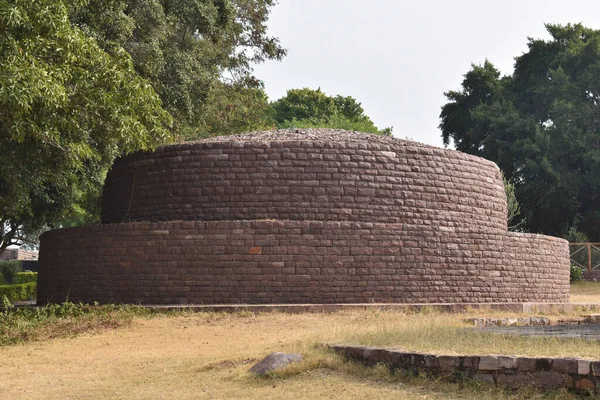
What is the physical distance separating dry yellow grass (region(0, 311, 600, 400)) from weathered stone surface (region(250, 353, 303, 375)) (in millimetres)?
113

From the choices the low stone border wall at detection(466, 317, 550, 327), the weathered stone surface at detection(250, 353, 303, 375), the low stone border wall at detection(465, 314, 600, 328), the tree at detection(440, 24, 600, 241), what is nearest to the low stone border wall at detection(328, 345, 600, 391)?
the weathered stone surface at detection(250, 353, 303, 375)

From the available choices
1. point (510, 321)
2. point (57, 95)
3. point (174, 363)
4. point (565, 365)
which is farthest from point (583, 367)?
point (57, 95)

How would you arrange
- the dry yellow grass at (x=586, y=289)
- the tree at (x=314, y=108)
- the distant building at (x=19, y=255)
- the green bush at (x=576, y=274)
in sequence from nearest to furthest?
the dry yellow grass at (x=586, y=289) < the green bush at (x=576, y=274) < the tree at (x=314, y=108) < the distant building at (x=19, y=255)

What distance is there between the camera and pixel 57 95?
1193 cm

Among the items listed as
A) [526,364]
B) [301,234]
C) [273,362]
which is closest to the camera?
[526,364]

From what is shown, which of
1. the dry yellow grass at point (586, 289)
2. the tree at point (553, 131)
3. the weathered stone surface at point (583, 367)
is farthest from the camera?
the tree at point (553, 131)

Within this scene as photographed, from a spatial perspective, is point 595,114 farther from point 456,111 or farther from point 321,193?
point 321,193

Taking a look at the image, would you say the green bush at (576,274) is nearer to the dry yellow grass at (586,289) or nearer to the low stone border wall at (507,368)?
the dry yellow grass at (586,289)

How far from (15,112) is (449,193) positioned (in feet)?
27.5

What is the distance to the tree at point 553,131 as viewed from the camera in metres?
35.8

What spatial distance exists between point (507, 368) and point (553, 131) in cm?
3131

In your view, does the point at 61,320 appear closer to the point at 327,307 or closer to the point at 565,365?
the point at 327,307

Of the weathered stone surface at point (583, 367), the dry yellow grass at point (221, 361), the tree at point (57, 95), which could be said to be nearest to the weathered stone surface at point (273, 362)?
the dry yellow grass at point (221, 361)

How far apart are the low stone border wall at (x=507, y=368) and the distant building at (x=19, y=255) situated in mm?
56296
